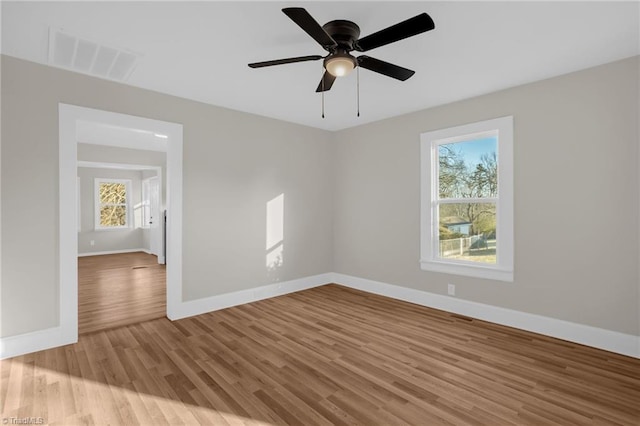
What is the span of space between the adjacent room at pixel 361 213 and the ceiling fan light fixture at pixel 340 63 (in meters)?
0.02

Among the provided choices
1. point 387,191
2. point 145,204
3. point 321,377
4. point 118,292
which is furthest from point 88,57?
point 145,204

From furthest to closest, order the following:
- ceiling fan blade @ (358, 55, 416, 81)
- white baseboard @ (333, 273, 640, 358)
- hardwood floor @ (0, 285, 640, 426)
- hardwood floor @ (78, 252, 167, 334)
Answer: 1. hardwood floor @ (78, 252, 167, 334)
2. white baseboard @ (333, 273, 640, 358)
3. ceiling fan blade @ (358, 55, 416, 81)
4. hardwood floor @ (0, 285, 640, 426)

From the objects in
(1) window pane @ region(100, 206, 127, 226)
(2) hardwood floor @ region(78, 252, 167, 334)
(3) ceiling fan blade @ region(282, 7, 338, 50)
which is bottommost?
(2) hardwood floor @ region(78, 252, 167, 334)

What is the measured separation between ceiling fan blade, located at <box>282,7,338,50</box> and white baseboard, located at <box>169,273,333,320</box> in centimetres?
331

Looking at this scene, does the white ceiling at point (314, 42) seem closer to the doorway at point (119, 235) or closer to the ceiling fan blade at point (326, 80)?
the ceiling fan blade at point (326, 80)

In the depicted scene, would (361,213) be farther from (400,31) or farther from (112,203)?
(112,203)

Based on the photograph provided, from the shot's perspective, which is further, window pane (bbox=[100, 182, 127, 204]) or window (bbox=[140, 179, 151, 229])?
window (bbox=[140, 179, 151, 229])

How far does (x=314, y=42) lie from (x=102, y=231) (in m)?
8.95

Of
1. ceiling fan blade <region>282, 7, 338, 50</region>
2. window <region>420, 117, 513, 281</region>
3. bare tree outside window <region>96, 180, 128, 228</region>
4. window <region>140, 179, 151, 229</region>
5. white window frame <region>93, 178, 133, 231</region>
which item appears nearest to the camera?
ceiling fan blade <region>282, 7, 338, 50</region>

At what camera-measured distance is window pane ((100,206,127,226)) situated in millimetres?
9069

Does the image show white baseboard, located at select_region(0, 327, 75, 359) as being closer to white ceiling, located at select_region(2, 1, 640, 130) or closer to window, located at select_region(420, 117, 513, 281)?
white ceiling, located at select_region(2, 1, 640, 130)

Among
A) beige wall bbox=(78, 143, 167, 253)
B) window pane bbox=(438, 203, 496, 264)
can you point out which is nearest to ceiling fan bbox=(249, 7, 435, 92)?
window pane bbox=(438, 203, 496, 264)

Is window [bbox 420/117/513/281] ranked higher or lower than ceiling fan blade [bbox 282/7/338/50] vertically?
lower

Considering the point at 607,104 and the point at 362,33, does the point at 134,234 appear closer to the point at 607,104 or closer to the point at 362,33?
the point at 362,33
